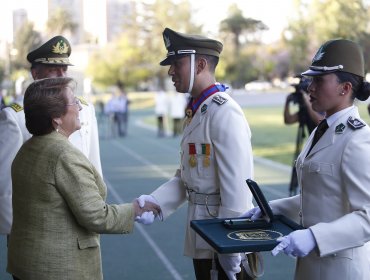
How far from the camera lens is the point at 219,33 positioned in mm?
62625

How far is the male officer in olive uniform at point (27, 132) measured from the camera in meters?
3.99

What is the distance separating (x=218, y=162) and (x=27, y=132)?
1.45 metres

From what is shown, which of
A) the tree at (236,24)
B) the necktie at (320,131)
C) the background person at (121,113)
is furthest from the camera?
the tree at (236,24)

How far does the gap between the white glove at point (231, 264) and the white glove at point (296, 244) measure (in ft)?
2.38

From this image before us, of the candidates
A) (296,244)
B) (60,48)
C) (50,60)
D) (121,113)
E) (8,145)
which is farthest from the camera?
(121,113)

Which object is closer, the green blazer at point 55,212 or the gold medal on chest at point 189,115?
the green blazer at point 55,212

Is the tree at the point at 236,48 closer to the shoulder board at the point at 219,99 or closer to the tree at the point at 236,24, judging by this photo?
the tree at the point at 236,24

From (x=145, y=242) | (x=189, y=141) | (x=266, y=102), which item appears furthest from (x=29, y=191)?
(x=266, y=102)

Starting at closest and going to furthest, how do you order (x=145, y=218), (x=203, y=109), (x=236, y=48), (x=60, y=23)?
(x=145, y=218)
(x=203, y=109)
(x=236, y=48)
(x=60, y=23)

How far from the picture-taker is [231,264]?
3189mm

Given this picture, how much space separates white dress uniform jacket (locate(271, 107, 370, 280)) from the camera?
2.53 m

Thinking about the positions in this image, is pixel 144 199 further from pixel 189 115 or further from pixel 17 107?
pixel 17 107

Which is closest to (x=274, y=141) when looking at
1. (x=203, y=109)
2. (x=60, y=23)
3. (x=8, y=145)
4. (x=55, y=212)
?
(x=8, y=145)

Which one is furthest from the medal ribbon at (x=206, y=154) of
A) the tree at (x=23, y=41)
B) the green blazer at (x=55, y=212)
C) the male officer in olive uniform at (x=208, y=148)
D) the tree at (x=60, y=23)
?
the tree at (x=60, y=23)
